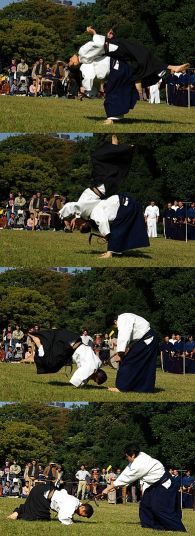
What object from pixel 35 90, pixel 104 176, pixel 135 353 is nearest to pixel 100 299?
pixel 35 90

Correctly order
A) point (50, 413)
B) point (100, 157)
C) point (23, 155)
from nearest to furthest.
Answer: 1. point (100, 157)
2. point (50, 413)
3. point (23, 155)

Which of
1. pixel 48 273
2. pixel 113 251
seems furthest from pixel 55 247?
pixel 48 273

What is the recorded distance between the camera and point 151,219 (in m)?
39.2

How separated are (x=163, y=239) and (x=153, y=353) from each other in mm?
10349

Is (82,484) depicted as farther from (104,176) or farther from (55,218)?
(55,218)

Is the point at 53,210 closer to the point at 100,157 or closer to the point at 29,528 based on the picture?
the point at 100,157

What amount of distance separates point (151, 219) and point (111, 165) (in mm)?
11480

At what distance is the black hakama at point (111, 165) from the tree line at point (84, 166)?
45.7ft

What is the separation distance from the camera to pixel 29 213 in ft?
131

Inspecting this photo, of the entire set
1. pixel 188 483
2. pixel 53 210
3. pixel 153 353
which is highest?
pixel 53 210

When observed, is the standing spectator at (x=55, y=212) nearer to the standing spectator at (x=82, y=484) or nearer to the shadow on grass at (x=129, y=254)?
the shadow on grass at (x=129, y=254)

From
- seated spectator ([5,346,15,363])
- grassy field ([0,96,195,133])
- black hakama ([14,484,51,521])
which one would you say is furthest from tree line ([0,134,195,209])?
black hakama ([14,484,51,521])

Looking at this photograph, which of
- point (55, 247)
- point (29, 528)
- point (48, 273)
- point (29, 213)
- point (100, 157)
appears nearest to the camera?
point (29, 528)

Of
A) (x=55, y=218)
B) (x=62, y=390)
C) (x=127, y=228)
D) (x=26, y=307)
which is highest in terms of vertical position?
(x=55, y=218)
